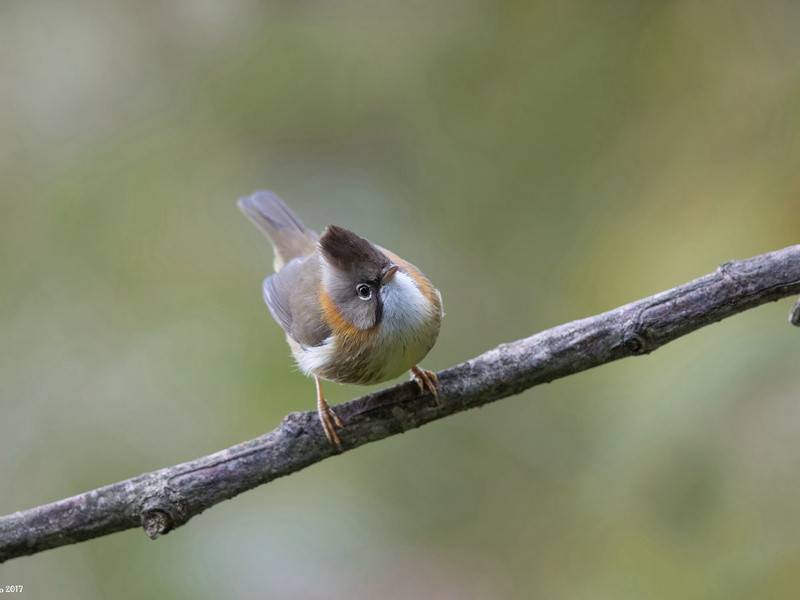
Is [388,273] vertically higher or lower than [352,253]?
lower

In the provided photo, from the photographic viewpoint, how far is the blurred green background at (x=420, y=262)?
329 cm

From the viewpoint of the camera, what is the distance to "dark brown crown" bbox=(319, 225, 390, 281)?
10.7 feet

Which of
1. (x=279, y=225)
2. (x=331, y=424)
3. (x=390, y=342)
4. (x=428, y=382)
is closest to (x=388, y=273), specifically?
(x=390, y=342)

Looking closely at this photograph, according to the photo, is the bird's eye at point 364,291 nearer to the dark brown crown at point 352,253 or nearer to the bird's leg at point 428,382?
the dark brown crown at point 352,253

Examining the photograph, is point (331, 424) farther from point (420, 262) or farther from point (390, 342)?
point (420, 262)

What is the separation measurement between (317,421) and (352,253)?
713 mm

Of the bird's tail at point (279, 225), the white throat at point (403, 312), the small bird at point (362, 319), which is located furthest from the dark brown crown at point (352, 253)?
the bird's tail at point (279, 225)

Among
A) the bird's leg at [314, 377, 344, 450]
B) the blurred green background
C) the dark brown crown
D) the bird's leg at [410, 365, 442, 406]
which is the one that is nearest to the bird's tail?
the blurred green background

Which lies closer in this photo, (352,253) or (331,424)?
(331,424)

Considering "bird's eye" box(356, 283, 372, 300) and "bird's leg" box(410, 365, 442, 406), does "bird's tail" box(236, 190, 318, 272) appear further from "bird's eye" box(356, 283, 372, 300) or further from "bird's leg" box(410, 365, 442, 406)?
"bird's leg" box(410, 365, 442, 406)

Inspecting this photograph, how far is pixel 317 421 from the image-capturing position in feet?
9.64

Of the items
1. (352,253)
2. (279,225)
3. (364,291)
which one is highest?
(279,225)

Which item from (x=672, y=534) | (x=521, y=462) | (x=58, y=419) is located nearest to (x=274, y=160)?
(x=58, y=419)

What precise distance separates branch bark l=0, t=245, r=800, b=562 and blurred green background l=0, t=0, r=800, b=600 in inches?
17.3
